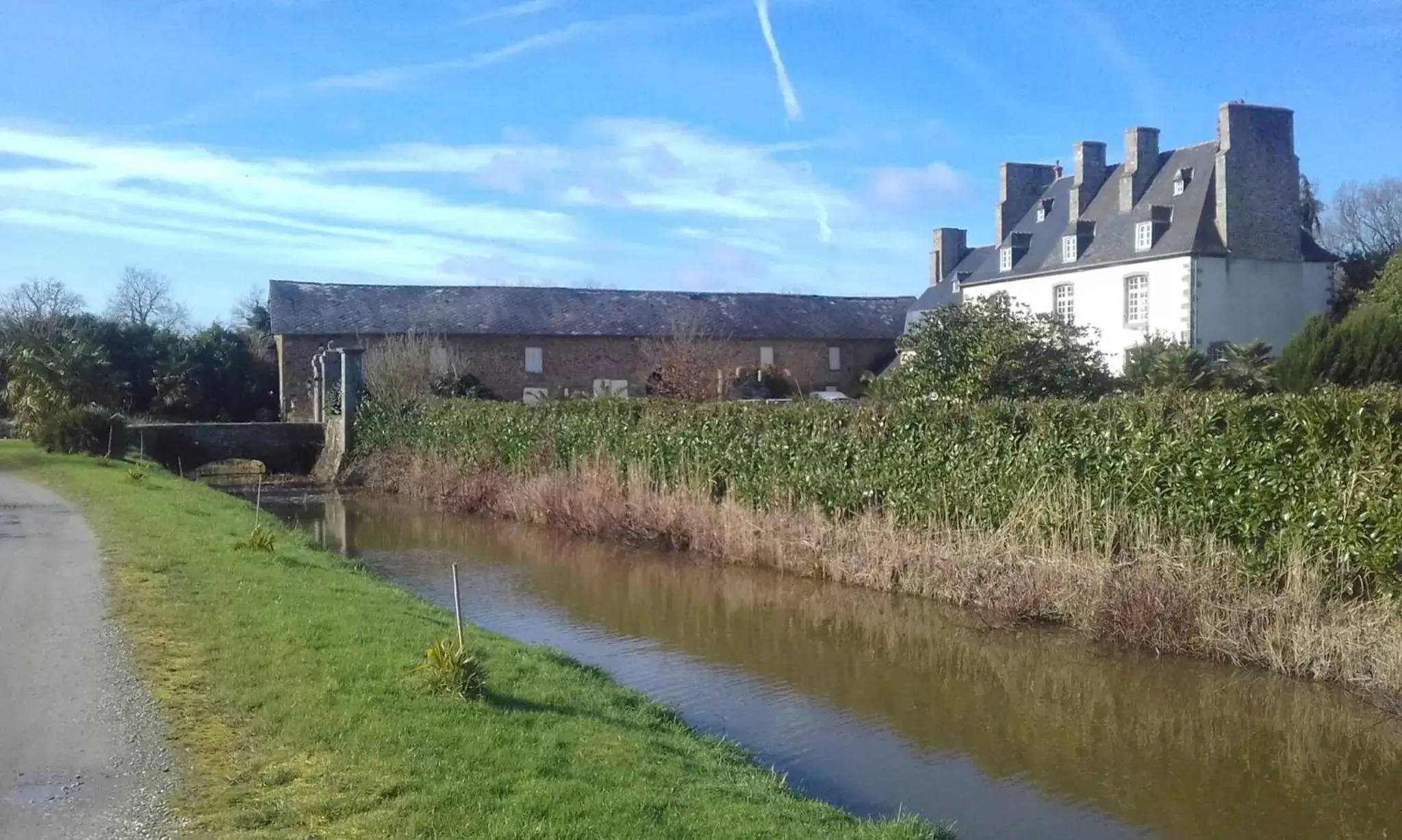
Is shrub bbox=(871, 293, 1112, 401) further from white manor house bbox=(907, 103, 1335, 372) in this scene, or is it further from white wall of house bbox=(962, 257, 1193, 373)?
white manor house bbox=(907, 103, 1335, 372)

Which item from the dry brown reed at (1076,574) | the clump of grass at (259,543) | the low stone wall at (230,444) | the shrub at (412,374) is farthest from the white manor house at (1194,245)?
the clump of grass at (259,543)

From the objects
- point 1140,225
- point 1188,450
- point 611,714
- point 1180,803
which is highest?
point 1140,225

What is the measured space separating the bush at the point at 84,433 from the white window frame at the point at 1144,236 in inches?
1218

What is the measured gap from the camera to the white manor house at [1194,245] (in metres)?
36.1

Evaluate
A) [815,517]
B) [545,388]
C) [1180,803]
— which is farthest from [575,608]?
[545,388]

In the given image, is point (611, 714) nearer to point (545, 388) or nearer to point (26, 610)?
point (26, 610)

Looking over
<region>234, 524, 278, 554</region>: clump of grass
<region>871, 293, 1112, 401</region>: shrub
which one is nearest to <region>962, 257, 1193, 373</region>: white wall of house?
<region>871, 293, 1112, 401</region>: shrub

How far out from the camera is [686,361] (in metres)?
41.3

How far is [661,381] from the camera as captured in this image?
138 ft

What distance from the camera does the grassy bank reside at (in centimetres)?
549

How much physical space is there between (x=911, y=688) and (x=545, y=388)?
35870 millimetres

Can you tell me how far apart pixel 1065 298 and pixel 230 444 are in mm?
28091

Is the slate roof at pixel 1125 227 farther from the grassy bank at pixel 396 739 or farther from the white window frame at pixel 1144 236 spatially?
the grassy bank at pixel 396 739

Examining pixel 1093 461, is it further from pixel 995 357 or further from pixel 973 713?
pixel 995 357
